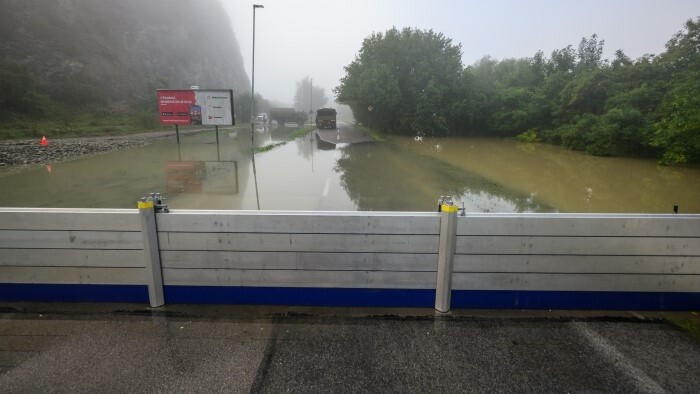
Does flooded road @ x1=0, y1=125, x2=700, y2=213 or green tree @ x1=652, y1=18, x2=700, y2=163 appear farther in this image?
green tree @ x1=652, y1=18, x2=700, y2=163

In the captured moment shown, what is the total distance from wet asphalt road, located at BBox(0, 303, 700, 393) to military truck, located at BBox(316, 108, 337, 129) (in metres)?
41.9

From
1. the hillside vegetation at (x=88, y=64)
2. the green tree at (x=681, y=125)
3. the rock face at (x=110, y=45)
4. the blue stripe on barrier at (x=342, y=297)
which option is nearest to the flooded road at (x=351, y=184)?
the green tree at (x=681, y=125)

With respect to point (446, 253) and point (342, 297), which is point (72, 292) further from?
point (446, 253)

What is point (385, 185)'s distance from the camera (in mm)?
11305

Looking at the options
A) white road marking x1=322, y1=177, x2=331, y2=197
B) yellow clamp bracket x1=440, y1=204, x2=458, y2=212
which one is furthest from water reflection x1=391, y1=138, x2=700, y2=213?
yellow clamp bracket x1=440, y1=204, x2=458, y2=212

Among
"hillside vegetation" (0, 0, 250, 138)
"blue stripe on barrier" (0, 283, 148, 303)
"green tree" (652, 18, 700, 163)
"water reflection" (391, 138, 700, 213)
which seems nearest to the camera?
"blue stripe on barrier" (0, 283, 148, 303)

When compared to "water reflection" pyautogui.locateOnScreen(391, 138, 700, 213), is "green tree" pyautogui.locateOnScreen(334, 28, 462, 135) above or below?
above

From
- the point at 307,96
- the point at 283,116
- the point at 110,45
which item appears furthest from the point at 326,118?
the point at 307,96

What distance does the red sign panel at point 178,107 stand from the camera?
23.4 meters

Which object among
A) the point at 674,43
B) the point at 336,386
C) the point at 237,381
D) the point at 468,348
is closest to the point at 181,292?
the point at 237,381

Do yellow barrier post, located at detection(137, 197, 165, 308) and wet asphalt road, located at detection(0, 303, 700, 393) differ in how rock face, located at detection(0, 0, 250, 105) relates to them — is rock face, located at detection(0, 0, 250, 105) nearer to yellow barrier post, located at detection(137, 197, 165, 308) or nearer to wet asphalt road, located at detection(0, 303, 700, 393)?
yellow barrier post, located at detection(137, 197, 165, 308)

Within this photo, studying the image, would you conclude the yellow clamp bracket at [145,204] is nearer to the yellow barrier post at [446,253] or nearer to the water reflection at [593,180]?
the yellow barrier post at [446,253]

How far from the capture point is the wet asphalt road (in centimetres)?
259

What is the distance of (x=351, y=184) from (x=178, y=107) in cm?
1722
